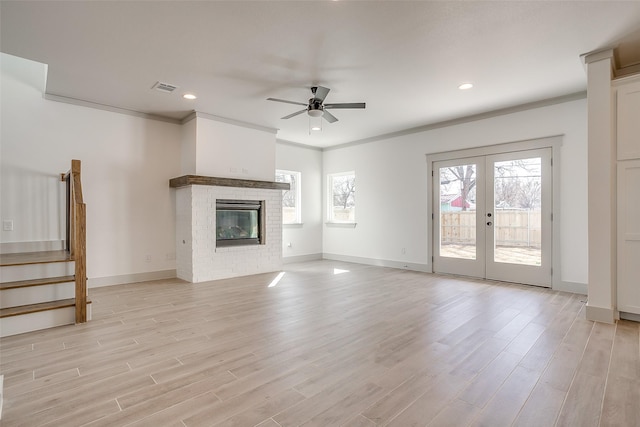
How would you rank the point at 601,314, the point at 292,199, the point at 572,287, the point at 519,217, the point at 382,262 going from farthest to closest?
1. the point at 292,199
2. the point at 382,262
3. the point at 519,217
4. the point at 572,287
5. the point at 601,314

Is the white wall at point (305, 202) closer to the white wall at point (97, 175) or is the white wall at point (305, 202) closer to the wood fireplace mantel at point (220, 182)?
the wood fireplace mantel at point (220, 182)

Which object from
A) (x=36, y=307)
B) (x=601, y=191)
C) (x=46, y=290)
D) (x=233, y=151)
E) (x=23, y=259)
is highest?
(x=233, y=151)

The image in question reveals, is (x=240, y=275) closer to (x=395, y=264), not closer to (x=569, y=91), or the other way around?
(x=395, y=264)

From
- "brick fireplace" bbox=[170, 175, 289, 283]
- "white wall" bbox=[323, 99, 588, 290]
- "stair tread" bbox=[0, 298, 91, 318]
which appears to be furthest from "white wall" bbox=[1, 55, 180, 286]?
"white wall" bbox=[323, 99, 588, 290]

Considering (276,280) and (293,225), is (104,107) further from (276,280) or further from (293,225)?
(293,225)

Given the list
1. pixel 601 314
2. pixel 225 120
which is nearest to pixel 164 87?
pixel 225 120

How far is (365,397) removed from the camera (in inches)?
76.1

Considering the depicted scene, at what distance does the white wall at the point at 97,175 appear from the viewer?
426cm

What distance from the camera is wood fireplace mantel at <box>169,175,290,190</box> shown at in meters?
5.06

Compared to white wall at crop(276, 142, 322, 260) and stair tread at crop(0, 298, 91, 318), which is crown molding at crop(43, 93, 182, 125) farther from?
stair tread at crop(0, 298, 91, 318)

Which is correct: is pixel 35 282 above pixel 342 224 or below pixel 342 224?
below

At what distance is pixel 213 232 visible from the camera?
535 centimetres

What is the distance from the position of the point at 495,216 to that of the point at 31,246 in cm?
672

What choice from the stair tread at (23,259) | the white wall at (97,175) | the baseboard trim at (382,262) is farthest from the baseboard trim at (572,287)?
the stair tread at (23,259)
